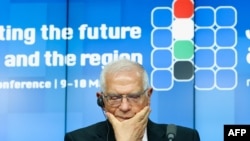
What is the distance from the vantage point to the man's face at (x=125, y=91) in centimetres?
182

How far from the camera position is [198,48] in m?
5.75

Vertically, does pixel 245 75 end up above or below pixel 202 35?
below

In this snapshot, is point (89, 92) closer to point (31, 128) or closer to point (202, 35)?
point (31, 128)

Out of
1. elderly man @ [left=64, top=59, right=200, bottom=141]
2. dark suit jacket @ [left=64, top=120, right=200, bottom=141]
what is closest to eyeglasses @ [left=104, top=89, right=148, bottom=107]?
elderly man @ [left=64, top=59, right=200, bottom=141]

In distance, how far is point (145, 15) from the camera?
228 inches

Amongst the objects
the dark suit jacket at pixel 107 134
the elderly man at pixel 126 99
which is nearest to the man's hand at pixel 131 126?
Answer: the elderly man at pixel 126 99

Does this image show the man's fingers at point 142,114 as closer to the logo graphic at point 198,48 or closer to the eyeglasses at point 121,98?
the eyeglasses at point 121,98

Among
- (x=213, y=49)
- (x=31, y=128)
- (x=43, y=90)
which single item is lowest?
(x=31, y=128)

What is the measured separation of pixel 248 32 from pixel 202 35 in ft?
1.39

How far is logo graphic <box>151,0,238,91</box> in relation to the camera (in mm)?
5754

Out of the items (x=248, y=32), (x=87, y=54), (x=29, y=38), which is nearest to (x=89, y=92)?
(x=87, y=54)

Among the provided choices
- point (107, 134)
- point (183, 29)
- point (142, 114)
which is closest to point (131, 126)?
point (142, 114)

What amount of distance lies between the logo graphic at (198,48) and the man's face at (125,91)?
3.92m

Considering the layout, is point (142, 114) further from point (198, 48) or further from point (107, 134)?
point (198, 48)
